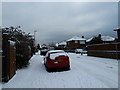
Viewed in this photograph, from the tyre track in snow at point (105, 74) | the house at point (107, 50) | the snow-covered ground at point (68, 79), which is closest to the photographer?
the snow-covered ground at point (68, 79)

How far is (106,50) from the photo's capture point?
60.6 feet

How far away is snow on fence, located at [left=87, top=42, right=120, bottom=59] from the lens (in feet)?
53.2

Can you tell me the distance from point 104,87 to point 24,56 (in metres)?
7.60

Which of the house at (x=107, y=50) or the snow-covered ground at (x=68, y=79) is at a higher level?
the house at (x=107, y=50)

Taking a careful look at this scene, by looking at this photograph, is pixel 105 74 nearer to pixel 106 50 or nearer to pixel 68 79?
pixel 68 79

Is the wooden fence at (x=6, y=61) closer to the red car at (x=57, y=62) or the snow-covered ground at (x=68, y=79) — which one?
the snow-covered ground at (x=68, y=79)

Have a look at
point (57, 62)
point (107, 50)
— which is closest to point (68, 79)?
point (57, 62)

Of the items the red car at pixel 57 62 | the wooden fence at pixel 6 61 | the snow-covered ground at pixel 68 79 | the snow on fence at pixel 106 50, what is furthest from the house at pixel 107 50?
the wooden fence at pixel 6 61

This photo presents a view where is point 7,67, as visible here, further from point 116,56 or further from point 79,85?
point 116,56

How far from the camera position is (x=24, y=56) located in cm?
1202

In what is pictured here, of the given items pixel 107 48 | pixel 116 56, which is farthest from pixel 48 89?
pixel 107 48

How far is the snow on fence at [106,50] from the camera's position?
16.2 m

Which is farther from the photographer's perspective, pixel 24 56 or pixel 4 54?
pixel 24 56

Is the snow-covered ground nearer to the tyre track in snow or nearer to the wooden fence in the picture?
the tyre track in snow
